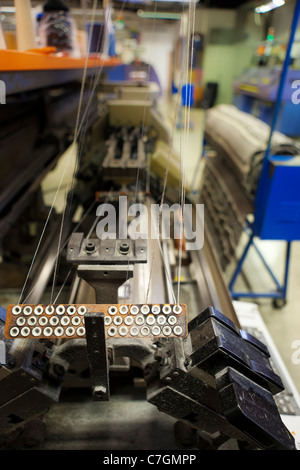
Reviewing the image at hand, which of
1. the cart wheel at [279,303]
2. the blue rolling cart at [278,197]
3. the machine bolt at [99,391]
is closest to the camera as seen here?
the machine bolt at [99,391]

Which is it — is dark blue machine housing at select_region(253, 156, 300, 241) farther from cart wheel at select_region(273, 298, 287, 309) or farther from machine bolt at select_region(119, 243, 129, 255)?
machine bolt at select_region(119, 243, 129, 255)

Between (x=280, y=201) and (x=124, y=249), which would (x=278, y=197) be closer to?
(x=280, y=201)

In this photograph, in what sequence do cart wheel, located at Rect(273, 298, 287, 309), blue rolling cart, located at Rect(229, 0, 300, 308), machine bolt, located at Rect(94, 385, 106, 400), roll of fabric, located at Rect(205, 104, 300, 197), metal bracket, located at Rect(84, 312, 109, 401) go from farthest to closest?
cart wheel, located at Rect(273, 298, 287, 309) → roll of fabric, located at Rect(205, 104, 300, 197) → blue rolling cart, located at Rect(229, 0, 300, 308) → machine bolt, located at Rect(94, 385, 106, 400) → metal bracket, located at Rect(84, 312, 109, 401)

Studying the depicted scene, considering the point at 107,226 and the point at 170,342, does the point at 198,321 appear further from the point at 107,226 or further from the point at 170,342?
the point at 107,226

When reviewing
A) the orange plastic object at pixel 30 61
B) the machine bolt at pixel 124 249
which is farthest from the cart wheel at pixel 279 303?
the orange plastic object at pixel 30 61

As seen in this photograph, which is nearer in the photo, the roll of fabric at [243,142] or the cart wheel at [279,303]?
the roll of fabric at [243,142]

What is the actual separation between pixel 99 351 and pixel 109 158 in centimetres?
123

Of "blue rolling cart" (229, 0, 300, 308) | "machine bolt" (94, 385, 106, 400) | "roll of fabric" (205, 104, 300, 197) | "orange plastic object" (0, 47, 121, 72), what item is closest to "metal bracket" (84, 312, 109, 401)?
"machine bolt" (94, 385, 106, 400)

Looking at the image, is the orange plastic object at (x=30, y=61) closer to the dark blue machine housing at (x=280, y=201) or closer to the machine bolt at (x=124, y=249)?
the machine bolt at (x=124, y=249)

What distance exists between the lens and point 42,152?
219cm

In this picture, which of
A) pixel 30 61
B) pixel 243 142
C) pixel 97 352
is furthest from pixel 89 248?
pixel 243 142

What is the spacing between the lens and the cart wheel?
2090mm

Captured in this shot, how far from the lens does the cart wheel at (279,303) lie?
209 centimetres
